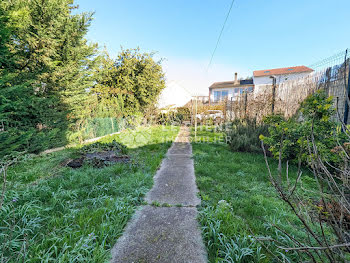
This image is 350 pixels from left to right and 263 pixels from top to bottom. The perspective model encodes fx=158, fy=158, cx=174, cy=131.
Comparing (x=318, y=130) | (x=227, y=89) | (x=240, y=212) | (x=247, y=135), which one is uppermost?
(x=227, y=89)

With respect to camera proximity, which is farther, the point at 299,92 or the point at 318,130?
the point at 299,92

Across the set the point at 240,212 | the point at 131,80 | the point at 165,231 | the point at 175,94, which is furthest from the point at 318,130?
the point at 175,94

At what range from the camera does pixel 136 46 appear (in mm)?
11211

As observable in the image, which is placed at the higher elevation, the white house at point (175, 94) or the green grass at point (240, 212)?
the white house at point (175, 94)

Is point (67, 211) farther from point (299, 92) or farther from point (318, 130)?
point (299, 92)

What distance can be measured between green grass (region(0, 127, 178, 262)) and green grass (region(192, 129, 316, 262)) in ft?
3.50

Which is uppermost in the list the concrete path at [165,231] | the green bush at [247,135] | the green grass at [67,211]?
the green bush at [247,135]

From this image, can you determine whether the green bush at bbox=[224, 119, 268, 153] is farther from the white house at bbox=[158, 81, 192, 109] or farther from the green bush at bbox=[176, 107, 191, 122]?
the white house at bbox=[158, 81, 192, 109]

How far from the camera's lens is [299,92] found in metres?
4.84

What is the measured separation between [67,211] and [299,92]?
6.34m

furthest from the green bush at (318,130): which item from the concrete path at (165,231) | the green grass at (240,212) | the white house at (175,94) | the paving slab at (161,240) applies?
the white house at (175,94)

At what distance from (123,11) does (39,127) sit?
19.5ft

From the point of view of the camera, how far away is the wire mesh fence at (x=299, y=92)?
347 cm

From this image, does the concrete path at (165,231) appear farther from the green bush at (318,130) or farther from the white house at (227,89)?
the white house at (227,89)
